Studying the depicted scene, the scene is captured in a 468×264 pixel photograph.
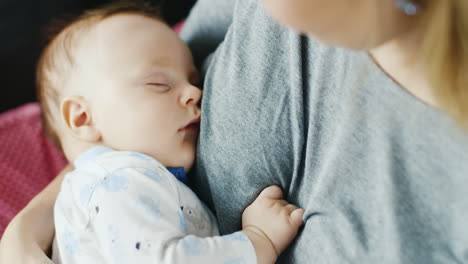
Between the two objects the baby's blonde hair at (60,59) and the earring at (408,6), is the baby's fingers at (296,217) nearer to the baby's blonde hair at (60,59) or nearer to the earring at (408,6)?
the earring at (408,6)

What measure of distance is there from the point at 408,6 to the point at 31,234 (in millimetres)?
705

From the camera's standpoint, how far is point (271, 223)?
746 mm

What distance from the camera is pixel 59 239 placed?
2.69ft

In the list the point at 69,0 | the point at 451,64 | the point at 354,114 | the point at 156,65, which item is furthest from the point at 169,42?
the point at 69,0

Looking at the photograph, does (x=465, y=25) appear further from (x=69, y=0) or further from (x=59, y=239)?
(x=69, y=0)

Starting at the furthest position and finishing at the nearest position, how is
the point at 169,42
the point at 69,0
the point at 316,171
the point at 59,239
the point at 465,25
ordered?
the point at 69,0, the point at 169,42, the point at 59,239, the point at 316,171, the point at 465,25

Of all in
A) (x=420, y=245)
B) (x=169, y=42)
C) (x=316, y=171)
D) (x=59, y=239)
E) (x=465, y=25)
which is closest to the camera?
(x=465, y=25)

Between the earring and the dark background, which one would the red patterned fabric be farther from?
the earring

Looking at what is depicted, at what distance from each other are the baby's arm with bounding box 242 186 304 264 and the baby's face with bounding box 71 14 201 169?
0.57ft

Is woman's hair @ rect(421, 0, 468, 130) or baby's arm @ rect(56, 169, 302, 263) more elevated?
woman's hair @ rect(421, 0, 468, 130)

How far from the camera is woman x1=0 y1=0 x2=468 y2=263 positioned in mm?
485

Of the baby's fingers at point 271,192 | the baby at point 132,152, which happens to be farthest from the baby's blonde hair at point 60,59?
the baby's fingers at point 271,192

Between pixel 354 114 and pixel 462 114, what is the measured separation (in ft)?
0.43

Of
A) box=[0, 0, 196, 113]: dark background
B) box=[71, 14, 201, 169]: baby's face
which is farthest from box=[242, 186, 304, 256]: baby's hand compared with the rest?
box=[0, 0, 196, 113]: dark background
